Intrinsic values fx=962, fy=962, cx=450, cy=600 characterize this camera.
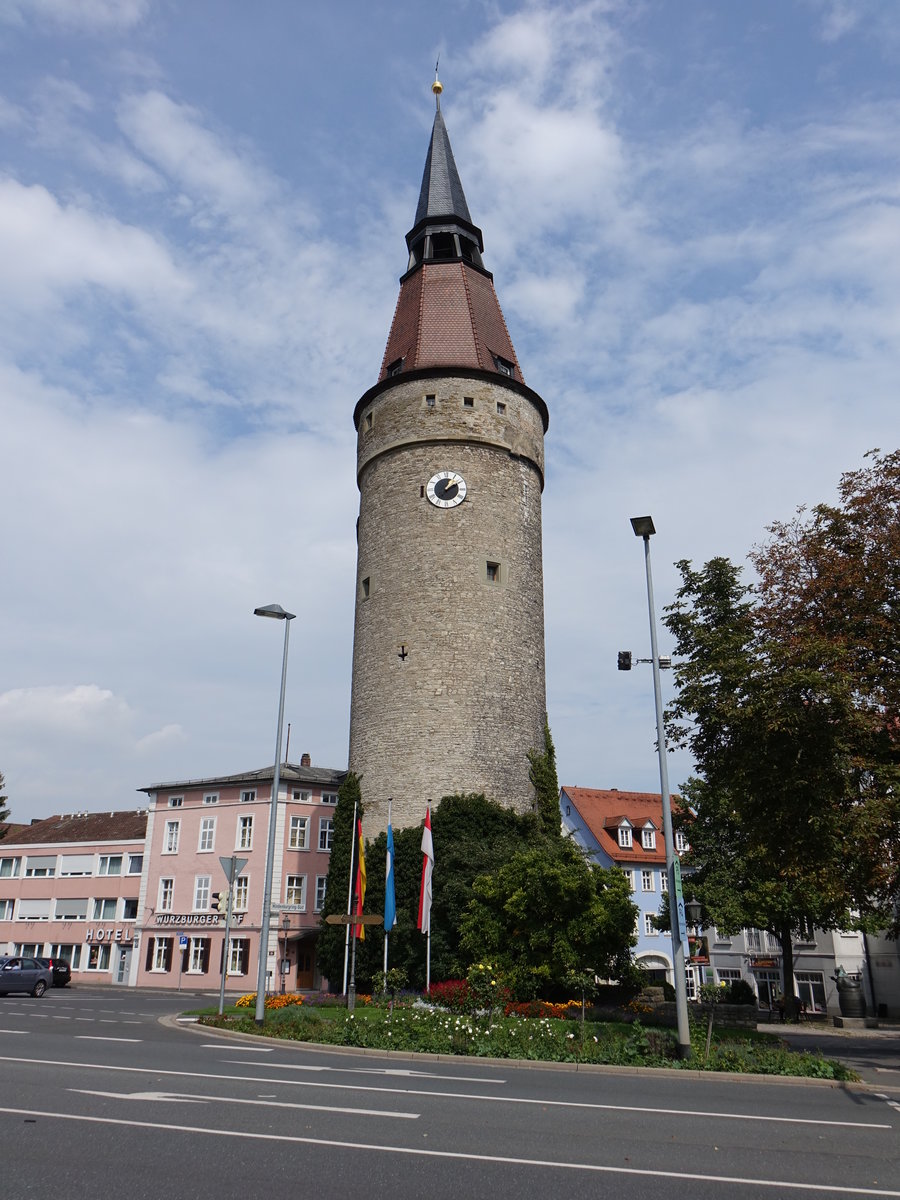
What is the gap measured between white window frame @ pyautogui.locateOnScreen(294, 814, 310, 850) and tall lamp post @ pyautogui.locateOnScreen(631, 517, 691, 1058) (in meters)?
31.6

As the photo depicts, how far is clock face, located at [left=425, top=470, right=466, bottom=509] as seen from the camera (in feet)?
112

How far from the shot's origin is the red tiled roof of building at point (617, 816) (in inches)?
1935

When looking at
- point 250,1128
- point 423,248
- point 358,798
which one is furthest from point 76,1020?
point 423,248

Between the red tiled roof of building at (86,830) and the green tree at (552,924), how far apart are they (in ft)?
102

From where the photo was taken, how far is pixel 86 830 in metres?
53.4

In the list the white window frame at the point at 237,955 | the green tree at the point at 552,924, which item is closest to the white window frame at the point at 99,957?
the white window frame at the point at 237,955

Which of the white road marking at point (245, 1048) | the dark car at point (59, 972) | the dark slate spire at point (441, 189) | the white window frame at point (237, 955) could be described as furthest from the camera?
the white window frame at point (237, 955)

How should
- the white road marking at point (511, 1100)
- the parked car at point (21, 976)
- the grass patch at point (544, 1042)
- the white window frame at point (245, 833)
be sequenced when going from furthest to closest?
the white window frame at point (245, 833) → the parked car at point (21, 976) → the grass patch at point (544, 1042) → the white road marking at point (511, 1100)

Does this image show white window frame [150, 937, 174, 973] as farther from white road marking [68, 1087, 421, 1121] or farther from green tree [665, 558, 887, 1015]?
white road marking [68, 1087, 421, 1121]

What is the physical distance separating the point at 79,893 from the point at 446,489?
32.5m

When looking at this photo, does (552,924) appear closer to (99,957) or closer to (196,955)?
(196,955)

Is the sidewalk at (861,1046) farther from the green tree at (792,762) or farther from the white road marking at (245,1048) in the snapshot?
the white road marking at (245,1048)

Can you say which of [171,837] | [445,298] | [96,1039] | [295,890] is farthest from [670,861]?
[171,837]

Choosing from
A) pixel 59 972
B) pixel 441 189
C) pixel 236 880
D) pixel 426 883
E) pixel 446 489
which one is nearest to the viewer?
pixel 426 883
